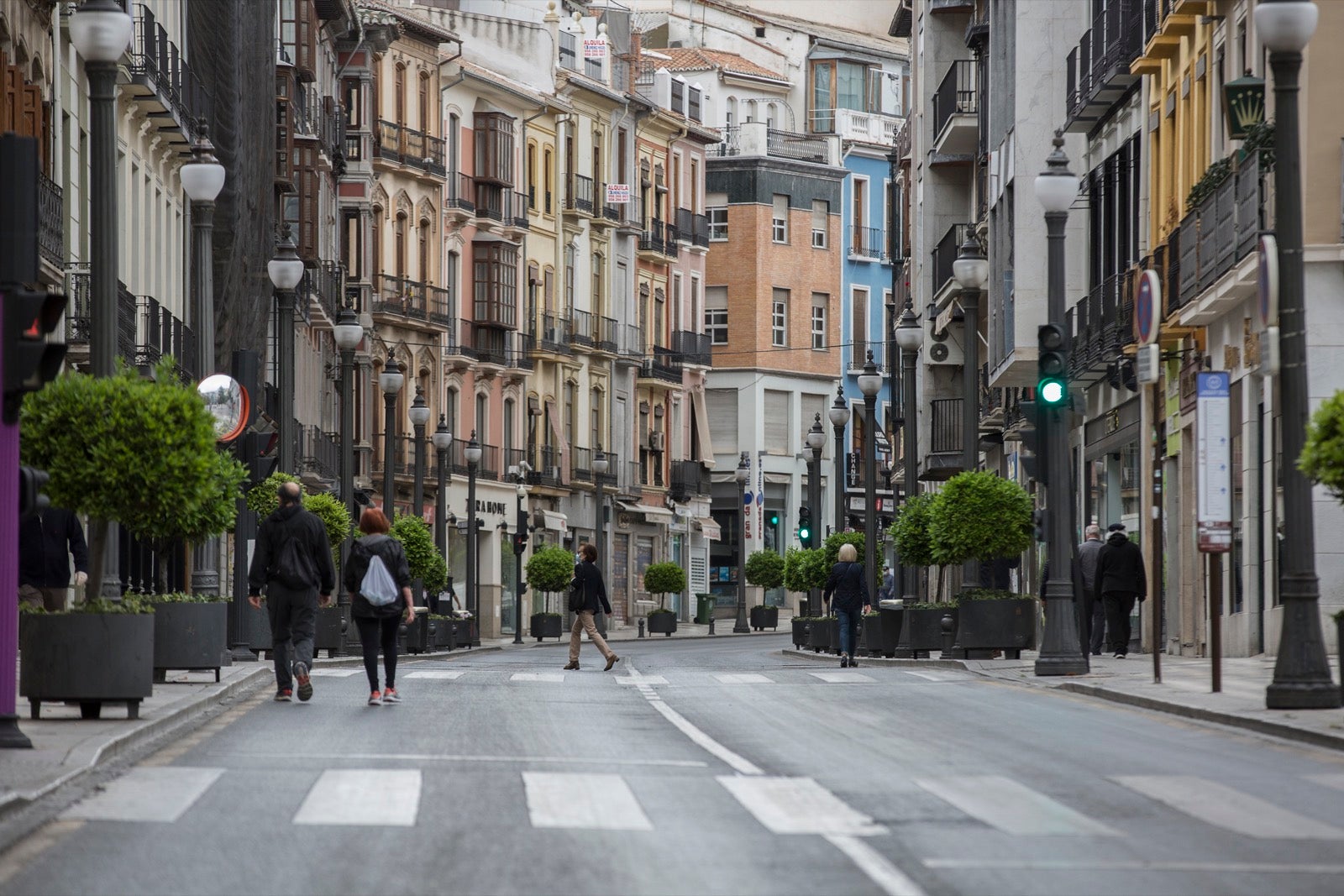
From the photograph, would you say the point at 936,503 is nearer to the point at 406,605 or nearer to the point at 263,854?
the point at 406,605

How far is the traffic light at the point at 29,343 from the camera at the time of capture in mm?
14031

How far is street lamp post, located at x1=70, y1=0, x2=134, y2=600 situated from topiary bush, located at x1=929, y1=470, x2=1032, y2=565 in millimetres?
15644

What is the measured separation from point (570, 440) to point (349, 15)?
20479 mm

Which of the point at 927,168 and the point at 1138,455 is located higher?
the point at 927,168

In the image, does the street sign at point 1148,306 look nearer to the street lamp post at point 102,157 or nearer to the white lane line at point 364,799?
the street lamp post at point 102,157

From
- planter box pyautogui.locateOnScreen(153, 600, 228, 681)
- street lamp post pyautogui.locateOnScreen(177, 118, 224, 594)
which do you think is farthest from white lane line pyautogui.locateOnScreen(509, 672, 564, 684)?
planter box pyautogui.locateOnScreen(153, 600, 228, 681)

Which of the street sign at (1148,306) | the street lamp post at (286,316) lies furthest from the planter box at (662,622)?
the street sign at (1148,306)

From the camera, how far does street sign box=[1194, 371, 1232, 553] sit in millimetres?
21047

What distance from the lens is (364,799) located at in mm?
12445

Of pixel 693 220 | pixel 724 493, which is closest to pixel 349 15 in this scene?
pixel 693 220

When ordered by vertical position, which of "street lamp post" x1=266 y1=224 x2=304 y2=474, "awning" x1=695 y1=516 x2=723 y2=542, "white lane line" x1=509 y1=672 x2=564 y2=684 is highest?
"street lamp post" x1=266 y1=224 x2=304 y2=474

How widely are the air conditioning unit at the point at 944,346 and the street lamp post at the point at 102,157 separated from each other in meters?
45.2

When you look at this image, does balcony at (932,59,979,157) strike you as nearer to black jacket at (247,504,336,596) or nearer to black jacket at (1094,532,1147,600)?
black jacket at (1094,532,1147,600)

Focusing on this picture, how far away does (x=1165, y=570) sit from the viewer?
37.5m
